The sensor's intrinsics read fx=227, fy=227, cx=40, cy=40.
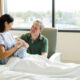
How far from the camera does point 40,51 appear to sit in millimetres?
3121

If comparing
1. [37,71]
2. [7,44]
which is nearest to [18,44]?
[7,44]

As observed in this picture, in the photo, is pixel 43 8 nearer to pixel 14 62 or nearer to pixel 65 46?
pixel 65 46

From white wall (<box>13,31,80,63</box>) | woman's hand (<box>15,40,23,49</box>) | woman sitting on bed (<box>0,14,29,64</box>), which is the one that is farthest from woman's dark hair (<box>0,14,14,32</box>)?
white wall (<box>13,31,80,63</box>)

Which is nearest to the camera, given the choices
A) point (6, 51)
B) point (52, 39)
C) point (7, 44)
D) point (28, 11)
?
point (6, 51)

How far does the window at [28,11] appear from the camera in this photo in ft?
14.4

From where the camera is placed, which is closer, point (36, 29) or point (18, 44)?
point (18, 44)

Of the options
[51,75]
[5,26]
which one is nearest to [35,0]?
[5,26]

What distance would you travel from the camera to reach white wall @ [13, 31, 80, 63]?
13.9 feet

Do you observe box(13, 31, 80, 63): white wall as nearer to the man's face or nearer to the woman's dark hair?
the man's face

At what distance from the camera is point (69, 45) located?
4277 millimetres

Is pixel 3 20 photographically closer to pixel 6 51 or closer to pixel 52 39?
pixel 6 51

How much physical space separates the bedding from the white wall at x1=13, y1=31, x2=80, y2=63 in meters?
1.95

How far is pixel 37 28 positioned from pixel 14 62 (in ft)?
2.77

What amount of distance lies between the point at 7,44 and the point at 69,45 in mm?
2000
